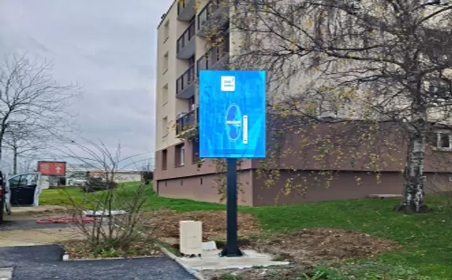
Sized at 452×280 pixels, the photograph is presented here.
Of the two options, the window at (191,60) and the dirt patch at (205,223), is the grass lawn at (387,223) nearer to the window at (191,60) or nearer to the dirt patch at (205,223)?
the dirt patch at (205,223)

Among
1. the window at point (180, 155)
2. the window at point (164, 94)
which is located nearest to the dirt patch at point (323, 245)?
the window at point (180, 155)

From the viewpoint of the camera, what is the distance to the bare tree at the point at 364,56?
9.77 metres

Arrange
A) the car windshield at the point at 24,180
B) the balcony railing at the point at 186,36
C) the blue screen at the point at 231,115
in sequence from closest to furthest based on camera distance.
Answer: the blue screen at the point at 231,115 → the car windshield at the point at 24,180 → the balcony railing at the point at 186,36

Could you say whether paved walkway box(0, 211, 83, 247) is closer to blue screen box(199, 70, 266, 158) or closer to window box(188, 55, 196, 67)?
blue screen box(199, 70, 266, 158)

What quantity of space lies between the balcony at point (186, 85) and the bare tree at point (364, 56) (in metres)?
13.4

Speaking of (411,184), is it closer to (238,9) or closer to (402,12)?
(402,12)

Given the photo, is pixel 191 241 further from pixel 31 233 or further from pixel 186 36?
pixel 186 36

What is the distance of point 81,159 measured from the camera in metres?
9.74

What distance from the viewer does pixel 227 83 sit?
31.8 feet

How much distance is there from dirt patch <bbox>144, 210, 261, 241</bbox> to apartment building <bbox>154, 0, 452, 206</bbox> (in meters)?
1.06

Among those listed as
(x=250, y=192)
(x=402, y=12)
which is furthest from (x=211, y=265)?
(x=250, y=192)

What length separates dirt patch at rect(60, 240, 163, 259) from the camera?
31.1ft

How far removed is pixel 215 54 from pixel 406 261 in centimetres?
1568

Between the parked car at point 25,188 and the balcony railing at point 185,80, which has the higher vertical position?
the balcony railing at point 185,80
